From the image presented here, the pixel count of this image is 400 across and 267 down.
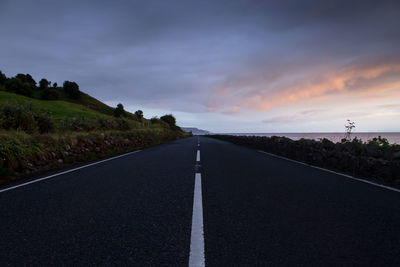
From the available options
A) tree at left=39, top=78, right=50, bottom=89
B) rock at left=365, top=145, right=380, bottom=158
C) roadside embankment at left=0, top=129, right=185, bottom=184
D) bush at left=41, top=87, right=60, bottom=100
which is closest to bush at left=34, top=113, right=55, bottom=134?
roadside embankment at left=0, top=129, right=185, bottom=184

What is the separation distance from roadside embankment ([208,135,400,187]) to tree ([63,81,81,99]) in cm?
9661

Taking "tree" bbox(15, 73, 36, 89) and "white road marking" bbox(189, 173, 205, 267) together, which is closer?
"white road marking" bbox(189, 173, 205, 267)

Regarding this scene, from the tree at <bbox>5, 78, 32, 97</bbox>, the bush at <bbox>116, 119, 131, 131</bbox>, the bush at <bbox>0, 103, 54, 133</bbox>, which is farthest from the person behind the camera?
the tree at <bbox>5, 78, 32, 97</bbox>

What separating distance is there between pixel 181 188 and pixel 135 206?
114 cm

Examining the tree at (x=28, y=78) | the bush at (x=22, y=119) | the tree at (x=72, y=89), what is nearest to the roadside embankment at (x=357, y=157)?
the bush at (x=22, y=119)

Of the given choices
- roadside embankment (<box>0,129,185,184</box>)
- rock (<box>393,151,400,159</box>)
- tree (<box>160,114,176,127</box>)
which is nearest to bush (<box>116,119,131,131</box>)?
roadside embankment (<box>0,129,185,184</box>)

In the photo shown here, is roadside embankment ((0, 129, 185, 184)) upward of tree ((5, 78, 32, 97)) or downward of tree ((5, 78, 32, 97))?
downward

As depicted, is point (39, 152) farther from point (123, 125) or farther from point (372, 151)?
point (123, 125)

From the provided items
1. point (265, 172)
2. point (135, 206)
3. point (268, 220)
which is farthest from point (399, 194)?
point (135, 206)

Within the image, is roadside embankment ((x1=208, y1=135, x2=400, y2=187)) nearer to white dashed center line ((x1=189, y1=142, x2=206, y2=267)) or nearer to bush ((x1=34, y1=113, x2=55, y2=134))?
white dashed center line ((x1=189, y1=142, x2=206, y2=267))

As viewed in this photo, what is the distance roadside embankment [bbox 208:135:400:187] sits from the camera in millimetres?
5031

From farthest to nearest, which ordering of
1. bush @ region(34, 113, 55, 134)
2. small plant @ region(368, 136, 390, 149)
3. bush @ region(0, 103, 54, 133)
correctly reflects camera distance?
1. bush @ region(34, 113, 55, 134)
2. bush @ region(0, 103, 54, 133)
3. small plant @ region(368, 136, 390, 149)

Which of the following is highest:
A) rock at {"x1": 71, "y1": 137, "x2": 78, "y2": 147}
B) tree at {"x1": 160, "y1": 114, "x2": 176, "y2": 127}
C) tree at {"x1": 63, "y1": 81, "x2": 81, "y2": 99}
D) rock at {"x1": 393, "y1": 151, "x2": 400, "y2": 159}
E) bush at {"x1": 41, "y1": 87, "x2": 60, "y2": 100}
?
tree at {"x1": 63, "y1": 81, "x2": 81, "y2": 99}

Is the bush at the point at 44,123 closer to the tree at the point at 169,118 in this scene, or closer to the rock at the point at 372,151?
the rock at the point at 372,151
